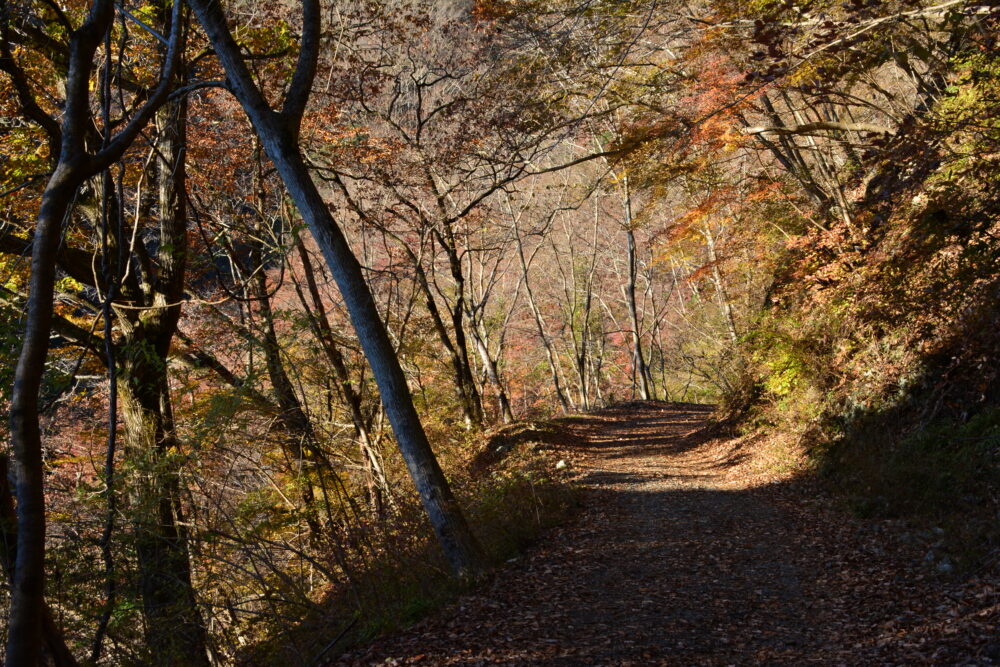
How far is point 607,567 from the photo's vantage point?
730 centimetres

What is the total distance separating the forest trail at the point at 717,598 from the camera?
4.96 metres

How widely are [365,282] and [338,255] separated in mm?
1230

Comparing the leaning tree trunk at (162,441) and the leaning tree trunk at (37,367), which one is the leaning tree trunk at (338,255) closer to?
the leaning tree trunk at (162,441)

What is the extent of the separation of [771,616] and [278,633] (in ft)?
14.8

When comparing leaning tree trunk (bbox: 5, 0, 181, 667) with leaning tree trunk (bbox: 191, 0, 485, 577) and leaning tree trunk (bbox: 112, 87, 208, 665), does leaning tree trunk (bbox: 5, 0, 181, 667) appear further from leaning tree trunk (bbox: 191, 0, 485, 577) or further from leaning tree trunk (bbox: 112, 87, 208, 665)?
leaning tree trunk (bbox: 112, 87, 208, 665)

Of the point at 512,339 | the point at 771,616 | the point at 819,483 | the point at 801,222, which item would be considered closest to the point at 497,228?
the point at 512,339

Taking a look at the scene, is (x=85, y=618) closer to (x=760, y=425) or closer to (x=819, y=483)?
(x=819, y=483)

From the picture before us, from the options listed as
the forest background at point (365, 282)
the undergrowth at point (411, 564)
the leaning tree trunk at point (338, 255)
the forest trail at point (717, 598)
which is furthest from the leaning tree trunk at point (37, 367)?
the undergrowth at point (411, 564)

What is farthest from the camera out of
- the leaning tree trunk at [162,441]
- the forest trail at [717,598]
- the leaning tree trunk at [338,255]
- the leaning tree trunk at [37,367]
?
the leaning tree trunk at [338,255]

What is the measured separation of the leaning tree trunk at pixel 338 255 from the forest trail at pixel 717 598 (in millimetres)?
678

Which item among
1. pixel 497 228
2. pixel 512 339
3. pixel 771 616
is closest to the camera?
pixel 771 616

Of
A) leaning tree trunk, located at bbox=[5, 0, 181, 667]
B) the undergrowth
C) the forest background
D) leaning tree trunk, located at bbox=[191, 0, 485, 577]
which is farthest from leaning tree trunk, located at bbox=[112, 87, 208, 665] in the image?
leaning tree trunk, located at bbox=[5, 0, 181, 667]

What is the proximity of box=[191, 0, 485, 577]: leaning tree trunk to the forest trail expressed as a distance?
68 centimetres

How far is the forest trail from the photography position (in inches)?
195
